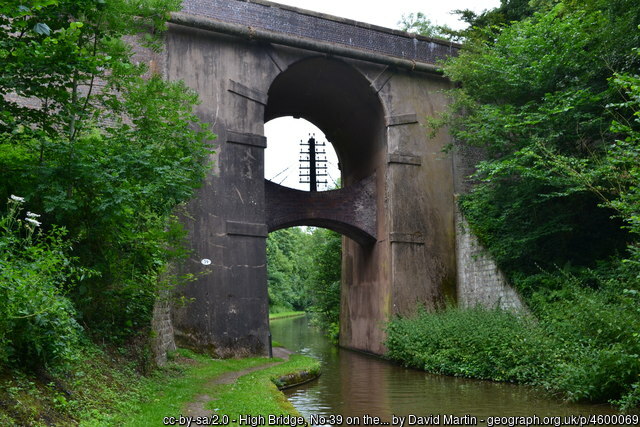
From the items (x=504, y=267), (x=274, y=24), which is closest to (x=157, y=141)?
(x=274, y=24)

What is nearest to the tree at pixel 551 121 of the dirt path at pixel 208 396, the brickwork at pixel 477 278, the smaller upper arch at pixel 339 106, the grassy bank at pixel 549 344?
the brickwork at pixel 477 278

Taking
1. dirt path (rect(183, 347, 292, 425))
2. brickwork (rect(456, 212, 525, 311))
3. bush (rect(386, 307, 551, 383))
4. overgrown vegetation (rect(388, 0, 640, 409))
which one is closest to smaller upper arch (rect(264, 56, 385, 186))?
overgrown vegetation (rect(388, 0, 640, 409))

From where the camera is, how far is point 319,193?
17.9m

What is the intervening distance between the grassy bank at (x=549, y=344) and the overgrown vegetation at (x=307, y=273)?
10808mm

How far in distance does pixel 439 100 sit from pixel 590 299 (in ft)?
32.9

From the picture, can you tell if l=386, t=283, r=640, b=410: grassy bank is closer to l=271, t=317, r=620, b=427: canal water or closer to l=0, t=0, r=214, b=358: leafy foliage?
l=271, t=317, r=620, b=427: canal water

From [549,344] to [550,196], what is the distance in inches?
142

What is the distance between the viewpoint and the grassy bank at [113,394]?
4.95 metres

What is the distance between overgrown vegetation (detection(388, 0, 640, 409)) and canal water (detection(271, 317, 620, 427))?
0.55 meters

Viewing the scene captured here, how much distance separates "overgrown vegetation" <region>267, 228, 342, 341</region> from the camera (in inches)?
1033

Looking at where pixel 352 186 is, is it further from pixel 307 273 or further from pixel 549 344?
pixel 307 273

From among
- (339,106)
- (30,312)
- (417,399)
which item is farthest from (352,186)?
(30,312)

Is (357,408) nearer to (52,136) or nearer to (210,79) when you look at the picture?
(52,136)

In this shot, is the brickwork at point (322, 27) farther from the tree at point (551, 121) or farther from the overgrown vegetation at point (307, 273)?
the overgrown vegetation at point (307, 273)
